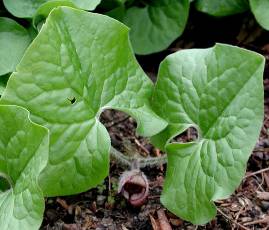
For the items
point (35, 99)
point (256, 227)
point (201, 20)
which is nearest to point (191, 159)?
point (256, 227)

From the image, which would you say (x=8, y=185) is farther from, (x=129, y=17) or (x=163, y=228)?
(x=129, y=17)

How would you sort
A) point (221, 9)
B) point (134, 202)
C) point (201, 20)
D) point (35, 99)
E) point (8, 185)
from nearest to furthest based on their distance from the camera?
point (35, 99), point (8, 185), point (134, 202), point (221, 9), point (201, 20)

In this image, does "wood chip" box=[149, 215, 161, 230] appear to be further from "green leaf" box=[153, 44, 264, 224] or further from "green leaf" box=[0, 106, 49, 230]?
"green leaf" box=[0, 106, 49, 230]

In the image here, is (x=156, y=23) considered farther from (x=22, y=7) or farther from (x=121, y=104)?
(x=121, y=104)

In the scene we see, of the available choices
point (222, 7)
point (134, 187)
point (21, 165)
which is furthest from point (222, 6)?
point (21, 165)

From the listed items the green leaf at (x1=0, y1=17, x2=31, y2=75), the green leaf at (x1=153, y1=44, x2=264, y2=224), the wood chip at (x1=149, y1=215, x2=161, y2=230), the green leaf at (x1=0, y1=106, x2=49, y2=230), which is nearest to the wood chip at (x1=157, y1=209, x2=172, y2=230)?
the wood chip at (x1=149, y1=215, x2=161, y2=230)

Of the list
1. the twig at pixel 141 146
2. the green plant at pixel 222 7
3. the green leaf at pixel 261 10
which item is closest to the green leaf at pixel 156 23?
the green plant at pixel 222 7
